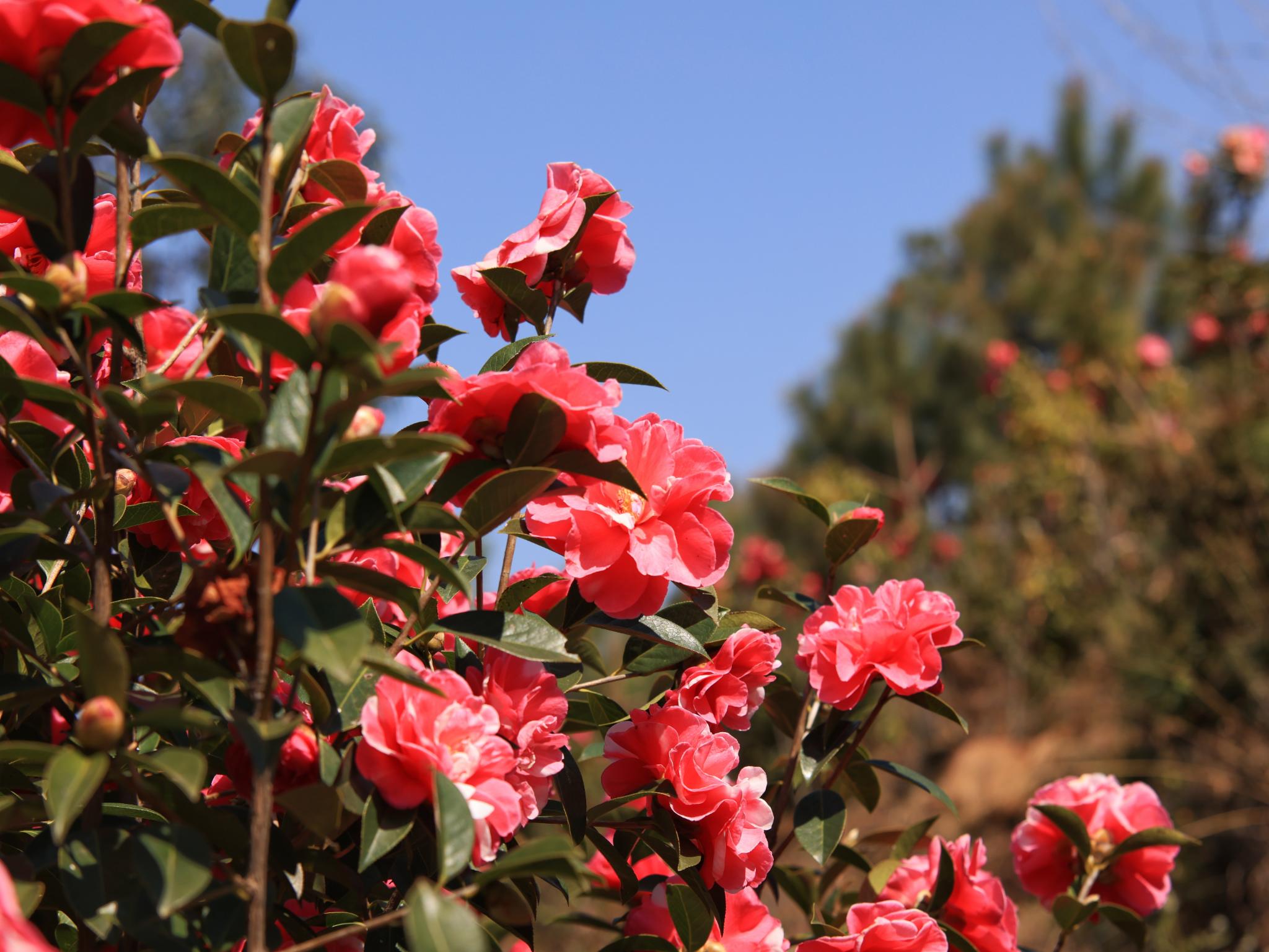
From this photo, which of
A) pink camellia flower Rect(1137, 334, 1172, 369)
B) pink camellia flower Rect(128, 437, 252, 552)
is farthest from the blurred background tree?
pink camellia flower Rect(128, 437, 252, 552)

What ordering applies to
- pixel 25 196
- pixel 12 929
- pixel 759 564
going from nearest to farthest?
pixel 12 929, pixel 25 196, pixel 759 564

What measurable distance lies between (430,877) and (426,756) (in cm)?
15

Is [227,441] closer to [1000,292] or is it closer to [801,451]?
[801,451]

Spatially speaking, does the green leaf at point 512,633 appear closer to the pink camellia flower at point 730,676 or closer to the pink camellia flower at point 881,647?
the pink camellia flower at point 730,676

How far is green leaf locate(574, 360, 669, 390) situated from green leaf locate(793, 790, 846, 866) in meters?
0.43

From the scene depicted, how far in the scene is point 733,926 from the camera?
89 centimetres

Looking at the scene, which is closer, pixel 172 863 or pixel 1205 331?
pixel 172 863

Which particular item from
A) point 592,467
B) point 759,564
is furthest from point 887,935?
point 759,564

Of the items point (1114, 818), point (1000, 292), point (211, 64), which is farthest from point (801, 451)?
point (1114, 818)

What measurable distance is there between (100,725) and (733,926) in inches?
21.1

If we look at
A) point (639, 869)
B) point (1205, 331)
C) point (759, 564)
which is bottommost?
point (759, 564)

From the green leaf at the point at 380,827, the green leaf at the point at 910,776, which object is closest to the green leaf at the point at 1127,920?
the green leaf at the point at 910,776

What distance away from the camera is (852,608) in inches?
40.5

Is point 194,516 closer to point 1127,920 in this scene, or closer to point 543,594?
point 543,594
